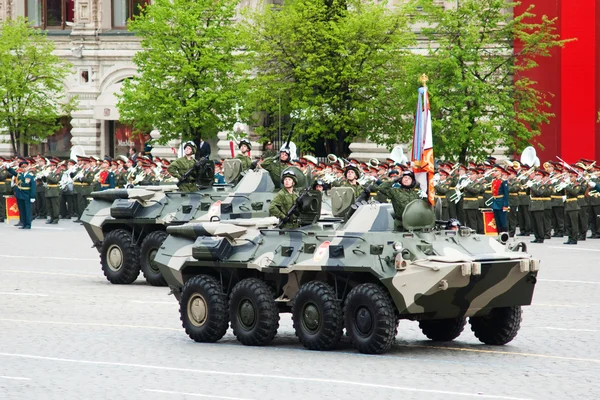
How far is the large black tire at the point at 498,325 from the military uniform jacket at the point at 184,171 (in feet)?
33.2

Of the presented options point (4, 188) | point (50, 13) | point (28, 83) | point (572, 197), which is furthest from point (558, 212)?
point (50, 13)

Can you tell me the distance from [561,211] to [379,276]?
64.4ft

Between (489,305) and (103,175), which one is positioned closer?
(489,305)

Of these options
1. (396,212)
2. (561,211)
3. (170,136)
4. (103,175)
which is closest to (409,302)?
(396,212)

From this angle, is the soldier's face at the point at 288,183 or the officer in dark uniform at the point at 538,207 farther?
the officer in dark uniform at the point at 538,207

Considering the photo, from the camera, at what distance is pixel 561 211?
33812mm

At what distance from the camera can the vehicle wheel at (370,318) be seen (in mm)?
14844

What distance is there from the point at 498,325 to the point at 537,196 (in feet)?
56.5

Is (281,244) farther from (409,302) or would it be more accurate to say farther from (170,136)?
(170,136)

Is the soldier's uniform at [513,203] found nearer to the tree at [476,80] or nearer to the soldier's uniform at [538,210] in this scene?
the soldier's uniform at [538,210]

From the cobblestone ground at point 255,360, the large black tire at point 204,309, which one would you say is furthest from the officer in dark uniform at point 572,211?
the large black tire at point 204,309

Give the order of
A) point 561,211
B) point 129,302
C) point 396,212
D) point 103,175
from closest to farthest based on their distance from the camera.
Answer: point 396,212 < point 129,302 < point 561,211 < point 103,175

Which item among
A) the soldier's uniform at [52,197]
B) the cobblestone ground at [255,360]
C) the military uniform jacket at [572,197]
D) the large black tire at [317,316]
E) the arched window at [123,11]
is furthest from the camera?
the arched window at [123,11]

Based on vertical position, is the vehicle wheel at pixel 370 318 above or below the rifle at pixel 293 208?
below
